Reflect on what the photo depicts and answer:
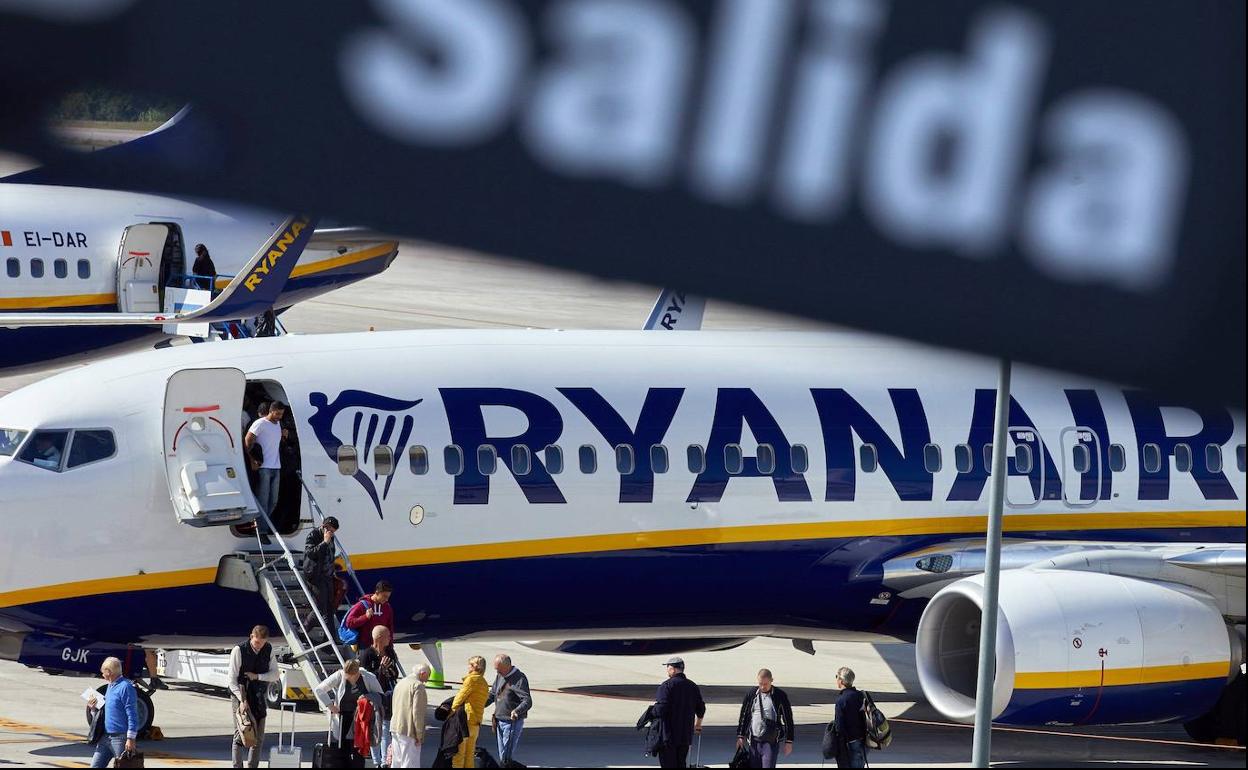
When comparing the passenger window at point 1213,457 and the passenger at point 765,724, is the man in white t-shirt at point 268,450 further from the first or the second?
the passenger window at point 1213,457

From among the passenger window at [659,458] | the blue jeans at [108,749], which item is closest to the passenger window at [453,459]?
the passenger window at [659,458]

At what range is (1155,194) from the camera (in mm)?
5551

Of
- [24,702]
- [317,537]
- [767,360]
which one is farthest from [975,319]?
[24,702]

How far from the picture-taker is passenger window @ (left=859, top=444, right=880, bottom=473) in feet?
76.6

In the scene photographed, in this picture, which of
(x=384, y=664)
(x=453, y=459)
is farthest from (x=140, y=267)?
(x=384, y=664)

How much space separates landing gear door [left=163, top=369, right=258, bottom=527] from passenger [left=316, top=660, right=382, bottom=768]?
2.30 metres

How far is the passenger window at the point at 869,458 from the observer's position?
76.6 feet

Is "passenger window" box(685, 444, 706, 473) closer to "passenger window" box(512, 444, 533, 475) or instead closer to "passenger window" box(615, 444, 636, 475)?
"passenger window" box(615, 444, 636, 475)

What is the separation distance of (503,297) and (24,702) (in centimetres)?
4469

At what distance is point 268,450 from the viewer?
2081 centimetres

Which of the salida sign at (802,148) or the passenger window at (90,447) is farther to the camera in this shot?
the passenger window at (90,447)

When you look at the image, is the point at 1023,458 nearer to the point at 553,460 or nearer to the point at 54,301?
the point at 553,460

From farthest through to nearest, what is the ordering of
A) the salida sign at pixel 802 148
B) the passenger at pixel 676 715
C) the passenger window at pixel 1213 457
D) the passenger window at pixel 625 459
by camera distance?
the passenger window at pixel 1213 457 < the passenger window at pixel 625 459 < the passenger at pixel 676 715 < the salida sign at pixel 802 148

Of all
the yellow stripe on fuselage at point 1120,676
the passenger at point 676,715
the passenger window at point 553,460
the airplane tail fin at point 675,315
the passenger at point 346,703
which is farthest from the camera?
the airplane tail fin at point 675,315
